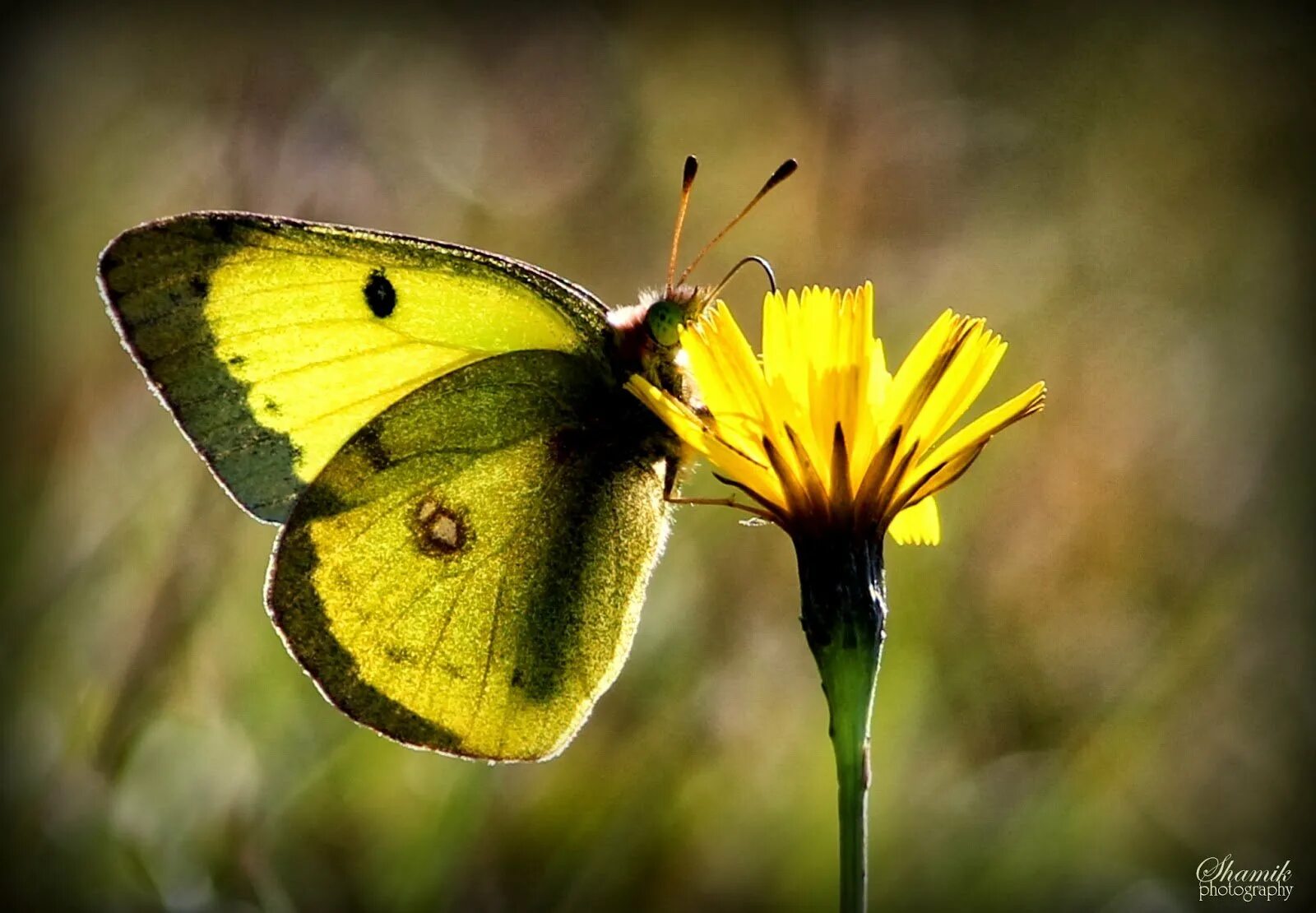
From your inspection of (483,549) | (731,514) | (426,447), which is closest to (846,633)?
(483,549)

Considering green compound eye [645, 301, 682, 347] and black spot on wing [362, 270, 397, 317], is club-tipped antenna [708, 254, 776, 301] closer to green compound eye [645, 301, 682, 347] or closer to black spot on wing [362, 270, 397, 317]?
green compound eye [645, 301, 682, 347]

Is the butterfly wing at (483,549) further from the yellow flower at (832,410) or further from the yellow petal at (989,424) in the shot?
the yellow petal at (989,424)

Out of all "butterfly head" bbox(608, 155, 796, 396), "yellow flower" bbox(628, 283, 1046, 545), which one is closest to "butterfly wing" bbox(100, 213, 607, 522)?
"butterfly head" bbox(608, 155, 796, 396)

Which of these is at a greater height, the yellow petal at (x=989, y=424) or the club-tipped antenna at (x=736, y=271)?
the club-tipped antenna at (x=736, y=271)

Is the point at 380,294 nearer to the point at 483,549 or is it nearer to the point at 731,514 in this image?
the point at 483,549

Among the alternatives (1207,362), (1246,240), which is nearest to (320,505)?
(1207,362)

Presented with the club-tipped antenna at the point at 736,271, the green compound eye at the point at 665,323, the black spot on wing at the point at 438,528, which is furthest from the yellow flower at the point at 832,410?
the black spot on wing at the point at 438,528

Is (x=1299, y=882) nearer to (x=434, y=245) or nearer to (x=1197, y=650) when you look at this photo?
(x=1197, y=650)
